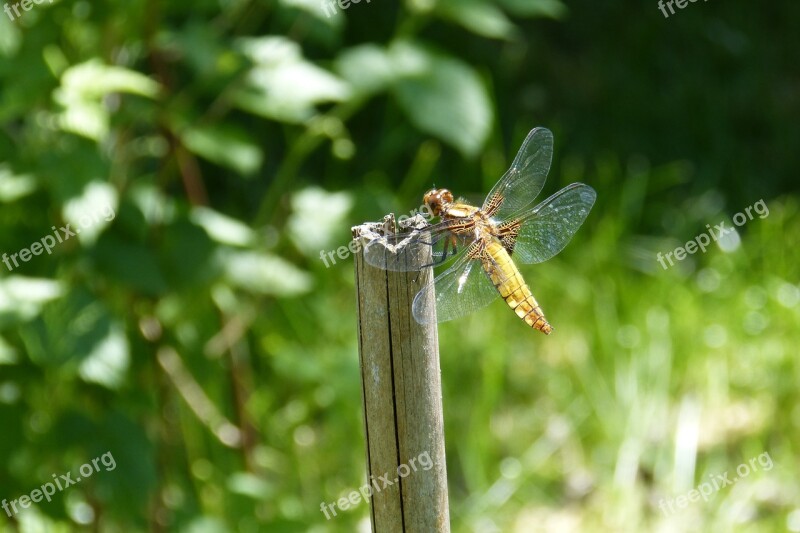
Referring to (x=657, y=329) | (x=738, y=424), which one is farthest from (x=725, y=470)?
(x=657, y=329)

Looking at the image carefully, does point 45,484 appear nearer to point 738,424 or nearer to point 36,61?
point 36,61

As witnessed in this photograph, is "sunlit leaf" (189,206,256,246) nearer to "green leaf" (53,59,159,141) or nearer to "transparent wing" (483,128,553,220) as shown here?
"green leaf" (53,59,159,141)

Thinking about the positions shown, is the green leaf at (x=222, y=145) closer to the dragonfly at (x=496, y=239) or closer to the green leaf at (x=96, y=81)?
the green leaf at (x=96, y=81)

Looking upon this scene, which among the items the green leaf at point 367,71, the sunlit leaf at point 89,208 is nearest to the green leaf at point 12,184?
the sunlit leaf at point 89,208

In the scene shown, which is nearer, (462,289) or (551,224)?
(462,289)

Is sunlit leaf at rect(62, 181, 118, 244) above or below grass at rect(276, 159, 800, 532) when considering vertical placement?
above

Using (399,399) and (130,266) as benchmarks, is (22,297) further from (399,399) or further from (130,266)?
(399,399)

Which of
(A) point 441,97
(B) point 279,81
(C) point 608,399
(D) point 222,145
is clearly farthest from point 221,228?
(C) point 608,399

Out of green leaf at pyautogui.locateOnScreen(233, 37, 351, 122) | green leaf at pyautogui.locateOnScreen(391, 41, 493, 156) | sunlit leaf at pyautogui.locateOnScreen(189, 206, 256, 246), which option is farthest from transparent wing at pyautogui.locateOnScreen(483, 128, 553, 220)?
sunlit leaf at pyautogui.locateOnScreen(189, 206, 256, 246)
